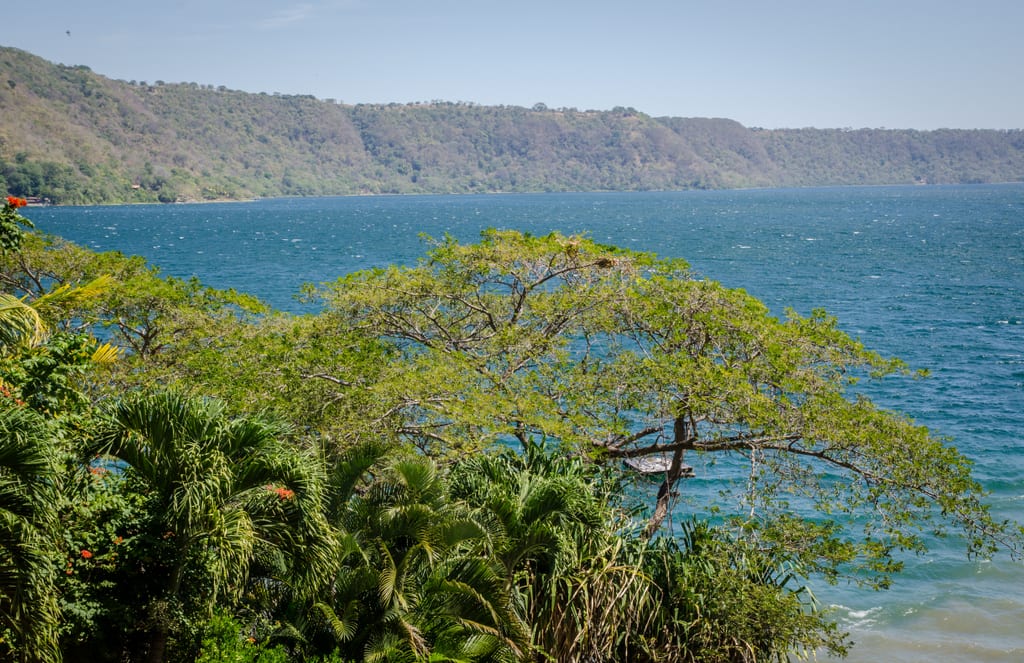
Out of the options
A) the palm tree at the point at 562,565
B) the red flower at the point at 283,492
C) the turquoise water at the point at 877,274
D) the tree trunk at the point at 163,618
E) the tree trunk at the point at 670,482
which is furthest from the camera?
the turquoise water at the point at 877,274

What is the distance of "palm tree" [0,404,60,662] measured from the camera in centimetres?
717

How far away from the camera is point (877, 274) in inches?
2606

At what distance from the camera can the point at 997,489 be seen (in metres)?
22.9

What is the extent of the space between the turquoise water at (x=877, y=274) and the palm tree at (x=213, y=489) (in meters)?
11.9

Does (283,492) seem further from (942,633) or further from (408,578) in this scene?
(942,633)

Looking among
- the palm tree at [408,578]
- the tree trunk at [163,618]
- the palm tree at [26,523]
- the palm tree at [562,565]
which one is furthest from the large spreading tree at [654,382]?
the palm tree at [26,523]

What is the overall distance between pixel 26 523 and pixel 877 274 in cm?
6723

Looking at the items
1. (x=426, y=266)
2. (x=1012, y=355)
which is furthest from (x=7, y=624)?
(x=1012, y=355)

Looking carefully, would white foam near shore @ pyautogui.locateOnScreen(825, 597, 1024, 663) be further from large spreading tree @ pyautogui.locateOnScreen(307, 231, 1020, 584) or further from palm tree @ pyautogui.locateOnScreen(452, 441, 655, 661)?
palm tree @ pyautogui.locateOnScreen(452, 441, 655, 661)

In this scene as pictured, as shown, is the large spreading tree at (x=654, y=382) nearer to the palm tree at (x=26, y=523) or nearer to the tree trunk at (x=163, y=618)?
the tree trunk at (x=163, y=618)

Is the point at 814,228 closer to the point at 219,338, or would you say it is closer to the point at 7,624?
the point at 219,338

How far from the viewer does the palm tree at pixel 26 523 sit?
23.5ft

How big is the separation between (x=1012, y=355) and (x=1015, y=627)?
1017 inches

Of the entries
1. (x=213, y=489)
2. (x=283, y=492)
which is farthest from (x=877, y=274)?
(x=213, y=489)
